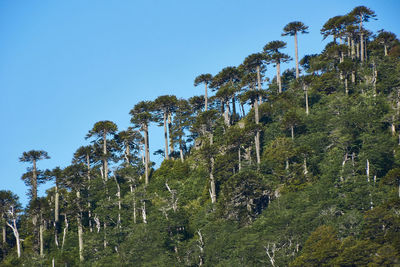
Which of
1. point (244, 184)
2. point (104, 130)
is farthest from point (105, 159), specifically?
point (244, 184)

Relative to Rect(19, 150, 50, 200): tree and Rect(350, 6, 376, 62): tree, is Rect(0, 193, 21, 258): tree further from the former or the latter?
Rect(350, 6, 376, 62): tree

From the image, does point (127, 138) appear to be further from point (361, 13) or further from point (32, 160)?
point (361, 13)

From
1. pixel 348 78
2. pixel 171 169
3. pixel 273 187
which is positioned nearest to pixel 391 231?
pixel 273 187

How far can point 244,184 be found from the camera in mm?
72812

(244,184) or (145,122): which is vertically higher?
(145,122)

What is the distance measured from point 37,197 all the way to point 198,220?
27.9 metres

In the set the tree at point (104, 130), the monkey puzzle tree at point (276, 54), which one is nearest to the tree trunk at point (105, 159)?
the tree at point (104, 130)

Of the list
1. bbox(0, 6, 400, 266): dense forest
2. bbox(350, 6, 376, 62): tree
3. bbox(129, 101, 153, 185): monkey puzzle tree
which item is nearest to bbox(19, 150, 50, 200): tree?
bbox(0, 6, 400, 266): dense forest

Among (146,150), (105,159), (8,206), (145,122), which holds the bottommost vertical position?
(8,206)

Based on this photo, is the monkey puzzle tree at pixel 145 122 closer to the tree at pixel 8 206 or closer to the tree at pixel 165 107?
the tree at pixel 165 107

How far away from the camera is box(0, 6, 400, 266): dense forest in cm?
6303

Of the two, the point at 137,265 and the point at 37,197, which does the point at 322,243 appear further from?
the point at 37,197

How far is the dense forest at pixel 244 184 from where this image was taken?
6303 cm

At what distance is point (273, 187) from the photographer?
74.2 meters
